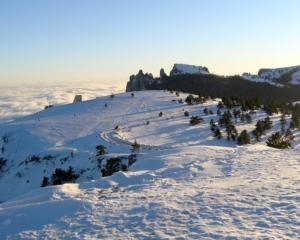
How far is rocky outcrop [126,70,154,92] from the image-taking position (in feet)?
626

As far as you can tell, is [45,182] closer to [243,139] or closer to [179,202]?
[243,139]

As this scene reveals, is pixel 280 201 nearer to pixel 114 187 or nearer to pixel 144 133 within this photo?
pixel 114 187

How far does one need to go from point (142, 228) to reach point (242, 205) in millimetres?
4104

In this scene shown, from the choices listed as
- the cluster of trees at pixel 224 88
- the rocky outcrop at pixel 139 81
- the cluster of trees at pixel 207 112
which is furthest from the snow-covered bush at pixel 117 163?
the rocky outcrop at pixel 139 81

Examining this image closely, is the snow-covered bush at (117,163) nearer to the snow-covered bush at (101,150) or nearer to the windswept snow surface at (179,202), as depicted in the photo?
the snow-covered bush at (101,150)

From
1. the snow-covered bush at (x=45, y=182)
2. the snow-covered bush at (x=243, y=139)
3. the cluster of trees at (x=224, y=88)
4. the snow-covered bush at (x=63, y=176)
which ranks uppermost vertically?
the cluster of trees at (x=224, y=88)

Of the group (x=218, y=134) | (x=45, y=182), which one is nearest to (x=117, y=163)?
(x=45, y=182)

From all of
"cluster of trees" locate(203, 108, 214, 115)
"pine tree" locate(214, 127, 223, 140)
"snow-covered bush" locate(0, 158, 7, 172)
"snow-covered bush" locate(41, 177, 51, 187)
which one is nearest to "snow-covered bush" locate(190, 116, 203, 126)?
"cluster of trees" locate(203, 108, 214, 115)

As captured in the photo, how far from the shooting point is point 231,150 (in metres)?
33.1

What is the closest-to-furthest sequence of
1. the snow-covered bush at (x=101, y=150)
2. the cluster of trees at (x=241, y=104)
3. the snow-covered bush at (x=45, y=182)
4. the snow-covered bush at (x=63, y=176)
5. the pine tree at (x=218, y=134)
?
1. the snow-covered bush at (x=63, y=176)
2. the snow-covered bush at (x=45, y=182)
3. the snow-covered bush at (x=101, y=150)
4. the pine tree at (x=218, y=134)
5. the cluster of trees at (x=241, y=104)

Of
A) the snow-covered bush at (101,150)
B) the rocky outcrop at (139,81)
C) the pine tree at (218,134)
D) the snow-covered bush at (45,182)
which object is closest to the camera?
the snow-covered bush at (45,182)

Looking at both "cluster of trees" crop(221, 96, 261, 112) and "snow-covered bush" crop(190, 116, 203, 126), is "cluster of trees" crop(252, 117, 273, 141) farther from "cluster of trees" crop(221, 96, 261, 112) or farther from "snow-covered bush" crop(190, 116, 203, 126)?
"cluster of trees" crop(221, 96, 261, 112)

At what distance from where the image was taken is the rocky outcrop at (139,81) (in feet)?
626

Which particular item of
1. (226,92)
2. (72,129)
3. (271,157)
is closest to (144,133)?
(72,129)
